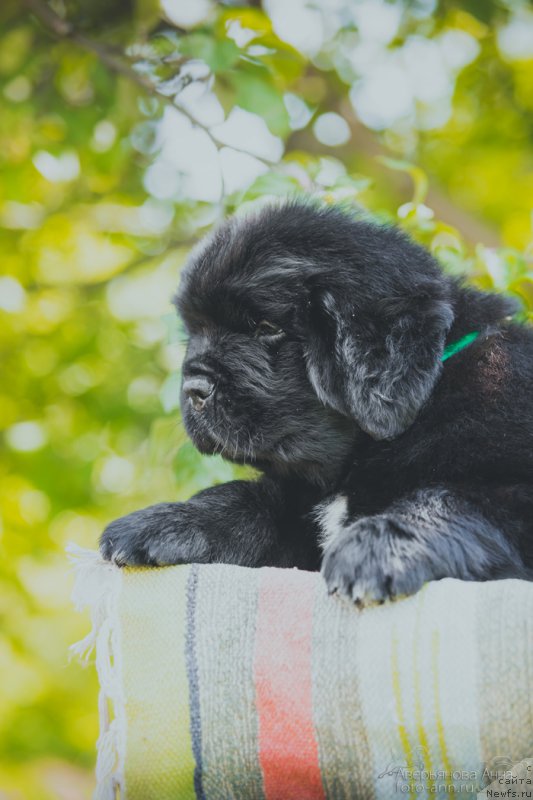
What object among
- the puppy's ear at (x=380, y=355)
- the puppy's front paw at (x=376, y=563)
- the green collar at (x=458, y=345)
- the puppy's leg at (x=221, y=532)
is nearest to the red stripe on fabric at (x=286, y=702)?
the puppy's front paw at (x=376, y=563)

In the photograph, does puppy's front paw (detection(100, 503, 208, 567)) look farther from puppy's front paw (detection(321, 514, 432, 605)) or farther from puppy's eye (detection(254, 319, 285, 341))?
puppy's eye (detection(254, 319, 285, 341))

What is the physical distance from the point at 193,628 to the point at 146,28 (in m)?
2.98

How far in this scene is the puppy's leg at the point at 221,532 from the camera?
2.12 meters

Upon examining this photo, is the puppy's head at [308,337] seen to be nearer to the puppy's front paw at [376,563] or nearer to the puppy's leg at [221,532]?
the puppy's leg at [221,532]

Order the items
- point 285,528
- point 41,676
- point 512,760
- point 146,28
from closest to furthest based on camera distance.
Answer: point 512,760 → point 285,528 → point 146,28 → point 41,676

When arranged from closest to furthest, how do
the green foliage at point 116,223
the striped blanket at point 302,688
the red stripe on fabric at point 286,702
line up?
the striped blanket at point 302,688 → the red stripe on fabric at point 286,702 → the green foliage at point 116,223

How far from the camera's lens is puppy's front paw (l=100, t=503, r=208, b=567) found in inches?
82.3

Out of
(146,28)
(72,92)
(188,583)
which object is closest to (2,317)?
(72,92)

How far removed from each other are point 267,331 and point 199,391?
0.91ft

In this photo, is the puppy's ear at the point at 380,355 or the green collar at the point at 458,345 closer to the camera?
the puppy's ear at the point at 380,355

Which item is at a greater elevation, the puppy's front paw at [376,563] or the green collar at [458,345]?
the green collar at [458,345]

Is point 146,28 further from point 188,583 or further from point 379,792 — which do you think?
point 379,792

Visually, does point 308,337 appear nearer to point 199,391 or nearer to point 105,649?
point 199,391

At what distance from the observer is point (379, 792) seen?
176cm
